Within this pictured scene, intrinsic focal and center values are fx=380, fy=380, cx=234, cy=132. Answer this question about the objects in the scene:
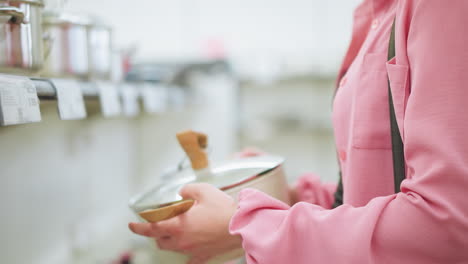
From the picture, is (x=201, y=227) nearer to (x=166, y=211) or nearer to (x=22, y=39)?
(x=166, y=211)

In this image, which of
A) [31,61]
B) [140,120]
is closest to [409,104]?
[31,61]

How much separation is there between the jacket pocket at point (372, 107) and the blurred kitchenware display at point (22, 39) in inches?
24.0

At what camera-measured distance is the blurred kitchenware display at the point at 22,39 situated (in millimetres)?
716

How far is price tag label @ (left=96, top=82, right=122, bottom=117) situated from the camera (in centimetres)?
97

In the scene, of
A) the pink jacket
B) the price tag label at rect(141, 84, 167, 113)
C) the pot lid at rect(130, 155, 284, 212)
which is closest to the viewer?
the pink jacket

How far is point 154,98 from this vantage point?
1.44m

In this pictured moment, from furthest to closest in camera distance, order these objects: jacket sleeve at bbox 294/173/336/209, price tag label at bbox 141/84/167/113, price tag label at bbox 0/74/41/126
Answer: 1. price tag label at bbox 141/84/167/113
2. jacket sleeve at bbox 294/173/336/209
3. price tag label at bbox 0/74/41/126

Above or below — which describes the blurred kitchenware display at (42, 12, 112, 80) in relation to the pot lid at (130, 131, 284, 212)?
above

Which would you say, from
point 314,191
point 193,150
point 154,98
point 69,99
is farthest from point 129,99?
point 314,191

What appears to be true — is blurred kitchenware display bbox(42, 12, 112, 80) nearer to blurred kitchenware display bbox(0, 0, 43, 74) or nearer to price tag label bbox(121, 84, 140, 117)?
price tag label bbox(121, 84, 140, 117)

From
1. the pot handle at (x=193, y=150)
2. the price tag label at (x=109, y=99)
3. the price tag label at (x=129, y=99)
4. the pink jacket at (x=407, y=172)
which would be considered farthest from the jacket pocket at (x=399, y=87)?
the price tag label at (x=129, y=99)

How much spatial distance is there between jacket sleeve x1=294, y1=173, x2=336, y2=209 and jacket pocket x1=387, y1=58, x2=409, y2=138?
387 mm

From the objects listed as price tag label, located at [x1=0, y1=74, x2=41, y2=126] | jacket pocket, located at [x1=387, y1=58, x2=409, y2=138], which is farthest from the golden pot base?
jacket pocket, located at [x1=387, y1=58, x2=409, y2=138]

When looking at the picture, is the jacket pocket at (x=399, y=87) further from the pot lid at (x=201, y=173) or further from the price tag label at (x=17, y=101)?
the price tag label at (x=17, y=101)
